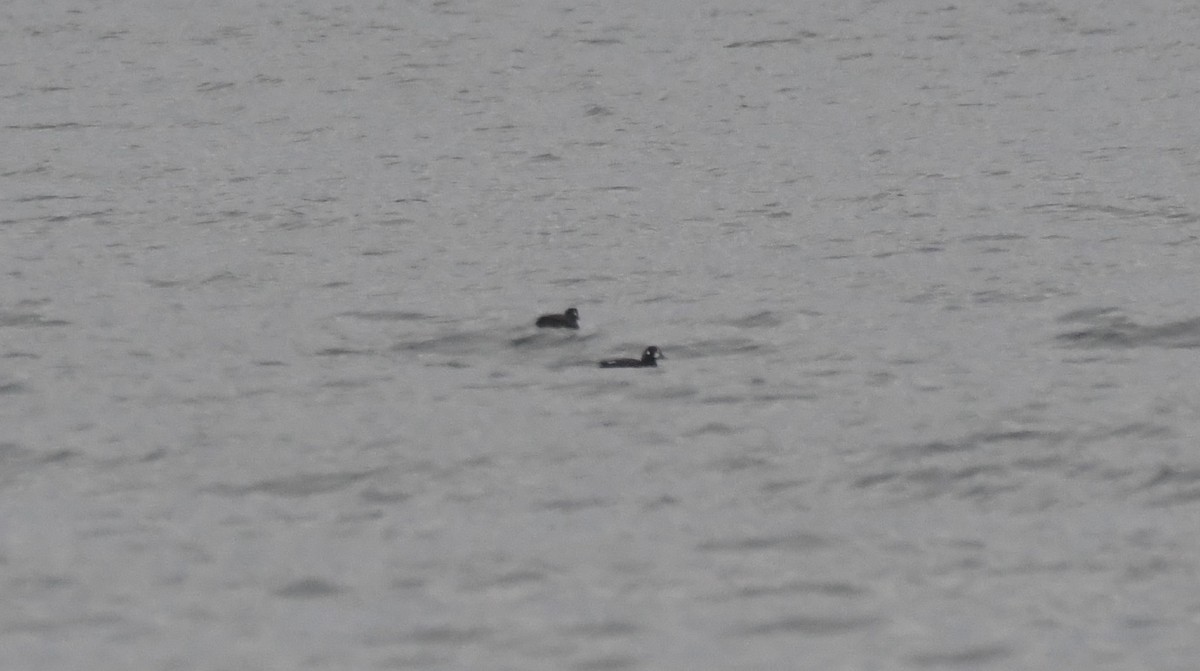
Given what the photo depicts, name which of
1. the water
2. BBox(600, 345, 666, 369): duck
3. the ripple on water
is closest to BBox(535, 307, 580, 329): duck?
the water

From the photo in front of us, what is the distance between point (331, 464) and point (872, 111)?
71.7ft

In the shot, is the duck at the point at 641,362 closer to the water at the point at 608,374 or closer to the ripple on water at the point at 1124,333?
the water at the point at 608,374

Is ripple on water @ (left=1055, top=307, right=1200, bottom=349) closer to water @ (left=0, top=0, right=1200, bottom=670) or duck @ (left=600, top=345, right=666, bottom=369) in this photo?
water @ (left=0, top=0, right=1200, bottom=670)

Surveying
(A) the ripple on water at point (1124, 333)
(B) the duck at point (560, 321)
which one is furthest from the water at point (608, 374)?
(B) the duck at point (560, 321)

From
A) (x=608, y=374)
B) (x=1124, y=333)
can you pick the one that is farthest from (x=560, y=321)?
(x=1124, y=333)

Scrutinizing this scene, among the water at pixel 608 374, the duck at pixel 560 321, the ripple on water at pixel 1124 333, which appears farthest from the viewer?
the duck at pixel 560 321

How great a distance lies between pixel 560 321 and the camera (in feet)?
71.4

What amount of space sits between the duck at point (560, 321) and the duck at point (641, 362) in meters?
1.29

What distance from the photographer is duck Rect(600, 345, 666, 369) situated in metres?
20.3

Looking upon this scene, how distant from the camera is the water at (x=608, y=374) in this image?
1369cm

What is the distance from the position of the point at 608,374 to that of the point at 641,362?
0.33m

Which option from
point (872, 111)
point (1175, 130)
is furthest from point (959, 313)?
point (872, 111)

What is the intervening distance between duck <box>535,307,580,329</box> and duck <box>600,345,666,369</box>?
4.24 feet

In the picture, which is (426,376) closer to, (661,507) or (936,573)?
(661,507)
